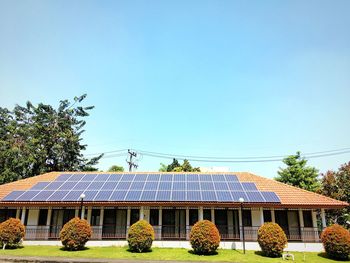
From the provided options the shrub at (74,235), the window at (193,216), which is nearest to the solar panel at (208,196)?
the window at (193,216)

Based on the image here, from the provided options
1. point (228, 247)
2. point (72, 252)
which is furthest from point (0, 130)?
point (228, 247)

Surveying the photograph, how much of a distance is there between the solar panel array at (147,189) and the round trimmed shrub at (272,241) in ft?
8.55

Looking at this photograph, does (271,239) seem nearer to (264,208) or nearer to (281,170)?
(264,208)

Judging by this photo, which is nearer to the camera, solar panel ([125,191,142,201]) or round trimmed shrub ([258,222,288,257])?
round trimmed shrub ([258,222,288,257])

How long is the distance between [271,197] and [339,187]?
1226 cm

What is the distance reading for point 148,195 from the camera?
785 inches

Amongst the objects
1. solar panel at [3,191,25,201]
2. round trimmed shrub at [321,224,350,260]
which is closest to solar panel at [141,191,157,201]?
solar panel at [3,191,25,201]

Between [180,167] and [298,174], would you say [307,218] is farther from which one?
[180,167]

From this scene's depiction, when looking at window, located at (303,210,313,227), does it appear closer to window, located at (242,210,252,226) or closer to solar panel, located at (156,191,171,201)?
window, located at (242,210,252,226)

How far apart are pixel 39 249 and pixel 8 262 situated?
149 inches

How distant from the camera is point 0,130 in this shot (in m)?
33.2

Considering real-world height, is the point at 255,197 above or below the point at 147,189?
below

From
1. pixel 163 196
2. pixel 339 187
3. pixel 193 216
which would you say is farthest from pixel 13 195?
pixel 339 187

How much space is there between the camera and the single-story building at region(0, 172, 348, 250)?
19.2 meters
